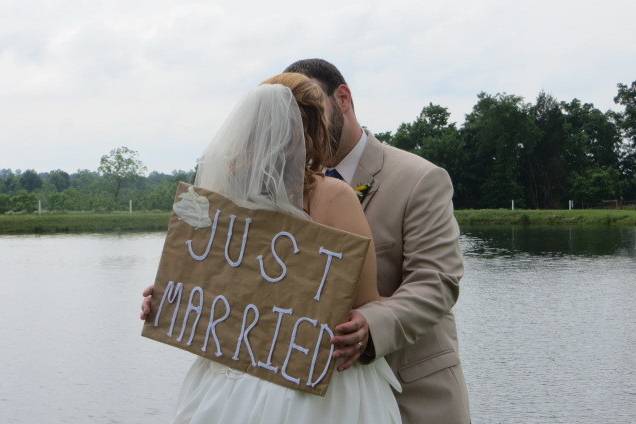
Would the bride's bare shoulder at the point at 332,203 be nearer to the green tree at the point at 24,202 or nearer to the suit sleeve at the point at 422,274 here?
the suit sleeve at the point at 422,274

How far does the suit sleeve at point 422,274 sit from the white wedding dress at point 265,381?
0.37ft

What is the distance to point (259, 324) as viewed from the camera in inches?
87.4

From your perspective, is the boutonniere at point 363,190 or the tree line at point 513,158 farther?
the tree line at point 513,158

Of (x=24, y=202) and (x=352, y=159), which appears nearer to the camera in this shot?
(x=352, y=159)

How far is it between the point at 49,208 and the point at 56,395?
6635 centimetres

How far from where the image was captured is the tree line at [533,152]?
67.8 metres

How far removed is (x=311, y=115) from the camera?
2289 millimetres

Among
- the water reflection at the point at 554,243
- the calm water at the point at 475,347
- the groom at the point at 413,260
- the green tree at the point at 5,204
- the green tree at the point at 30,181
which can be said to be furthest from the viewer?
the green tree at the point at 30,181

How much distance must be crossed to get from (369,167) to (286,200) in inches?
19.0

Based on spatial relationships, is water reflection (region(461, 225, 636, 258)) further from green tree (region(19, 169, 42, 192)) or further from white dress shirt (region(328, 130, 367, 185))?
green tree (region(19, 169, 42, 192))

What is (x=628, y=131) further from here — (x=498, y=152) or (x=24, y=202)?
(x=24, y=202)

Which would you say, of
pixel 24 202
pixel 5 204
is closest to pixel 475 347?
pixel 24 202

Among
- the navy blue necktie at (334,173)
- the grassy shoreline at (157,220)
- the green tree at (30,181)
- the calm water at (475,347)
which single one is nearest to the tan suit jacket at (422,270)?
the navy blue necktie at (334,173)

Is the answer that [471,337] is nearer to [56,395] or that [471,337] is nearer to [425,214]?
[56,395]
